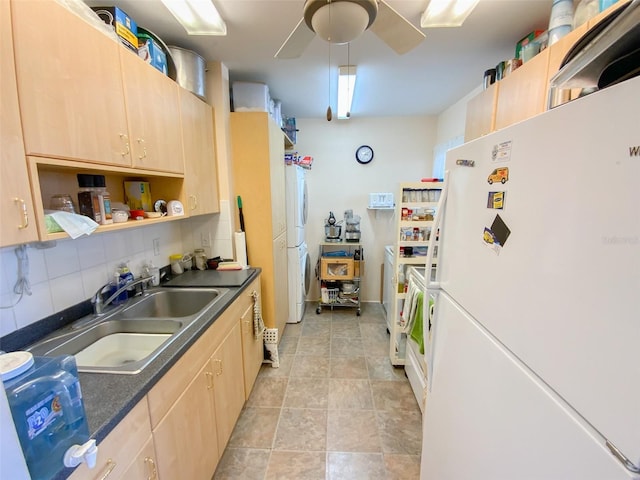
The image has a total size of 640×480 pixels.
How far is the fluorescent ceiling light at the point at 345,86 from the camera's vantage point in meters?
2.17

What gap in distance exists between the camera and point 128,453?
2.85 feet

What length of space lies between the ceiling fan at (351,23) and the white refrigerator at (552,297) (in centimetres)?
59

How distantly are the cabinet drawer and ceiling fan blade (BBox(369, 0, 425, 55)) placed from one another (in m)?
2.46

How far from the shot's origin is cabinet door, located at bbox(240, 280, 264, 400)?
1.95 m

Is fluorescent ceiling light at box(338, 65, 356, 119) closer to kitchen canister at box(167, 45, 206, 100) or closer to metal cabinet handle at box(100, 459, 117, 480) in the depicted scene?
kitchen canister at box(167, 45, 206, 100)

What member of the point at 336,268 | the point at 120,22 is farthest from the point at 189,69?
the point at 336,268

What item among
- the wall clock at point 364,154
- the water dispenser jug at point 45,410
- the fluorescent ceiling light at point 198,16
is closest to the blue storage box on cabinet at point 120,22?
the fluorescent ceiling light at point 198,16

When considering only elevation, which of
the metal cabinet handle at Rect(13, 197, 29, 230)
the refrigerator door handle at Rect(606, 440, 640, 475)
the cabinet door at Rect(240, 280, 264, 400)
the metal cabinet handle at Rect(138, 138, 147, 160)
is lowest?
the cabinet door at Rect(240, 280, 264, 400)

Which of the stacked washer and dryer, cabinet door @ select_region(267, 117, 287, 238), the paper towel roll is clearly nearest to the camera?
the paper towel roll

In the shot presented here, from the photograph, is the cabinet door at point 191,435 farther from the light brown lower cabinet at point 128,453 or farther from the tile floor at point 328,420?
the tile floor at point 328,420

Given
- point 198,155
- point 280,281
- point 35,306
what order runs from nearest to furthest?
point 35,306
point 198,155
point 280,281

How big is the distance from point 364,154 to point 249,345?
2772 mm

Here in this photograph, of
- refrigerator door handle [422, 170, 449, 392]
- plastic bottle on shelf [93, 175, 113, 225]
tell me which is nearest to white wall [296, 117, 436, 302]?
refrigerator door handle [422, 170, 449, 392]

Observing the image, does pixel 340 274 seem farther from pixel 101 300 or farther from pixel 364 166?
pixel 101 300
